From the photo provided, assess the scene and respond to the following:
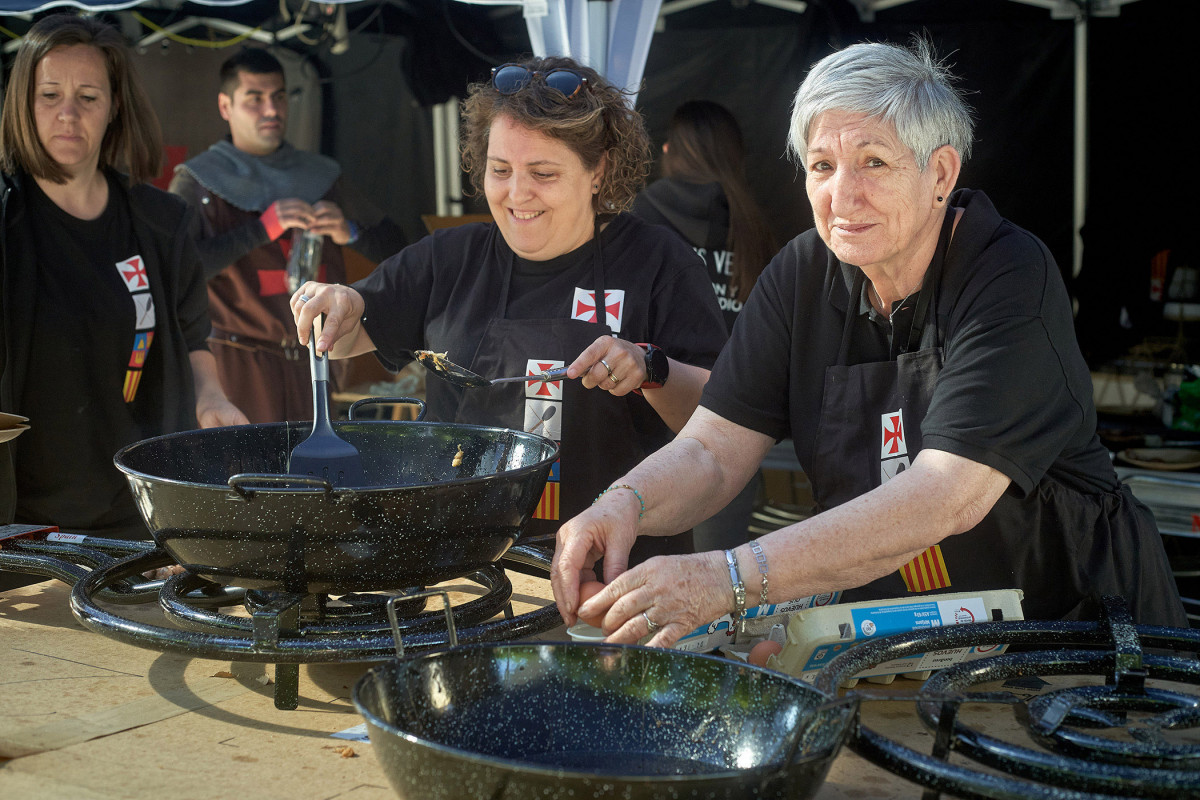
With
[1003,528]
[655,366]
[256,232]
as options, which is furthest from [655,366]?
[256,232]

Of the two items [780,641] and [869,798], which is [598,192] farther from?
[869,798]

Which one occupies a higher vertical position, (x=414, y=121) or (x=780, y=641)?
(x=414, y=121)

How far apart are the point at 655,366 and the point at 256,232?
2.96m

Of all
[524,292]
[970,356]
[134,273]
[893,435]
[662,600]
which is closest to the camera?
[662,600]

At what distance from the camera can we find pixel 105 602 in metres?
1.81

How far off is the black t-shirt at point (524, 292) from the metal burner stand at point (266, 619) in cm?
70

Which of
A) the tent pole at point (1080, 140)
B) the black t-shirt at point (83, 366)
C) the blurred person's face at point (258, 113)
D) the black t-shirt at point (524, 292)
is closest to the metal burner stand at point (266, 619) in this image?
the black t-shirt at point (524, 292)

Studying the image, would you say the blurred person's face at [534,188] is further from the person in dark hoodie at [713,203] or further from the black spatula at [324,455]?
the person in dark hoodie at [713,203]

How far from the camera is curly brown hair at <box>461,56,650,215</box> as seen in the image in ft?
7.37

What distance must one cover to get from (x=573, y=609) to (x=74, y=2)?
4.31 meters

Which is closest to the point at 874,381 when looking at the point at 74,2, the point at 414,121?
the point at 74,2

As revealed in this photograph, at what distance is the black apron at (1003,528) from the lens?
5.22 feet

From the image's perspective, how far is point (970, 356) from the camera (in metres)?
1.48

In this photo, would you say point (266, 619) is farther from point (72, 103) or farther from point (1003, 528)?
point (72, 103)
